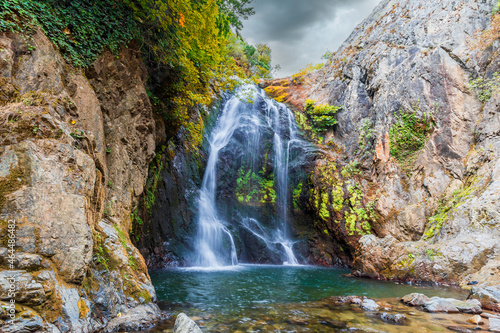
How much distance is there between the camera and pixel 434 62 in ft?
45.7

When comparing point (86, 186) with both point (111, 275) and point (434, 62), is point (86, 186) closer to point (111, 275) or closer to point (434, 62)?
point (111, 275)

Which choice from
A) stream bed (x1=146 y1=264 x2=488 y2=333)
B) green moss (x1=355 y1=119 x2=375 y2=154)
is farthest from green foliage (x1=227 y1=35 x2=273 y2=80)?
stream bed (x1=146 y1=264 x2=488 y2=333)

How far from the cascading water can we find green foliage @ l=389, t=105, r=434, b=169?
543 centimetres

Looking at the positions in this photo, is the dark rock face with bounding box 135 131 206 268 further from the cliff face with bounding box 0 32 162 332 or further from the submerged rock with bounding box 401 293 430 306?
the submerged rock with bounding box 401 293 430 306

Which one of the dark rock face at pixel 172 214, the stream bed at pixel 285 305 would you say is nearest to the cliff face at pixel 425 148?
the stream bed at pixel 285 305

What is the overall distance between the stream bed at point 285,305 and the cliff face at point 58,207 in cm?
102

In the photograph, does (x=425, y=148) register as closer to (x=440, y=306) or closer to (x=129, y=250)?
(x=440, y=306)

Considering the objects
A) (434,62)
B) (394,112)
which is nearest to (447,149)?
(394,112)

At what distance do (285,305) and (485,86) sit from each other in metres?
13.6

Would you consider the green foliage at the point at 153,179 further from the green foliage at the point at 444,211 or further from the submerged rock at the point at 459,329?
the green foliage at the point at 444,211

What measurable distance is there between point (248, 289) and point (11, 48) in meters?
6.78

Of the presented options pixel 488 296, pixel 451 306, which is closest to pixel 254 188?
pixel 451 306

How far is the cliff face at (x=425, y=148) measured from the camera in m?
8.70

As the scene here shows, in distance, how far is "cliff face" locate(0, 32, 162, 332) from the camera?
2955 millimetres
